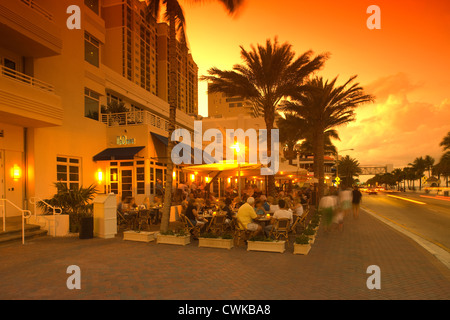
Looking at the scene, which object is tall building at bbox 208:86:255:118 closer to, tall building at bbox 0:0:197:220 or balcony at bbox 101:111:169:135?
tall building at bbox 0:0:197:220

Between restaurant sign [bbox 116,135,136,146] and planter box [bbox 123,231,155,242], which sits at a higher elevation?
restaurant sign [bbox 116,135,136,146]

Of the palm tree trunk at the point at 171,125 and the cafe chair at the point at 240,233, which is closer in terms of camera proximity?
the cafe chair at the point at 240,233

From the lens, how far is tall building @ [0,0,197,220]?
12.0m

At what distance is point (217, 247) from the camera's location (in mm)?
8992

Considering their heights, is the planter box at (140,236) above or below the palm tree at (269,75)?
below

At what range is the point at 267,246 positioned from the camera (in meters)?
8.52

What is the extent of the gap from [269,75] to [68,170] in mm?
11596

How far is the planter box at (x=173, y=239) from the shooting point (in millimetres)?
9383

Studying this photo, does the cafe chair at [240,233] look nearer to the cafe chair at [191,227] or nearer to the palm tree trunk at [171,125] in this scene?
the cafe chair at [191,227]

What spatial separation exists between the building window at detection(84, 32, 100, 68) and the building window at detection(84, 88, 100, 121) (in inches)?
74.0

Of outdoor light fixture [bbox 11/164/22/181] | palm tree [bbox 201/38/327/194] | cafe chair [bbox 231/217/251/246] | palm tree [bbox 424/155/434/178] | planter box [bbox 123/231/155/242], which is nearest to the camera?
cafe chair [bbox 231/217/251/246]

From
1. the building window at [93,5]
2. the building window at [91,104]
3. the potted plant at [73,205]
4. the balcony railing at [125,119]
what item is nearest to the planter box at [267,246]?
the potted plant at [73,205]

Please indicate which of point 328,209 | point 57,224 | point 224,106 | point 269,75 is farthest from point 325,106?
point 224,106

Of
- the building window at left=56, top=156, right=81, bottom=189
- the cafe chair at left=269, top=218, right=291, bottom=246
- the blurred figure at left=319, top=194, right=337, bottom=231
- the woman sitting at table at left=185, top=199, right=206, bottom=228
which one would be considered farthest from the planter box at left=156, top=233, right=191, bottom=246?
the building window at left=56, top=156, right=81, bottom=189
